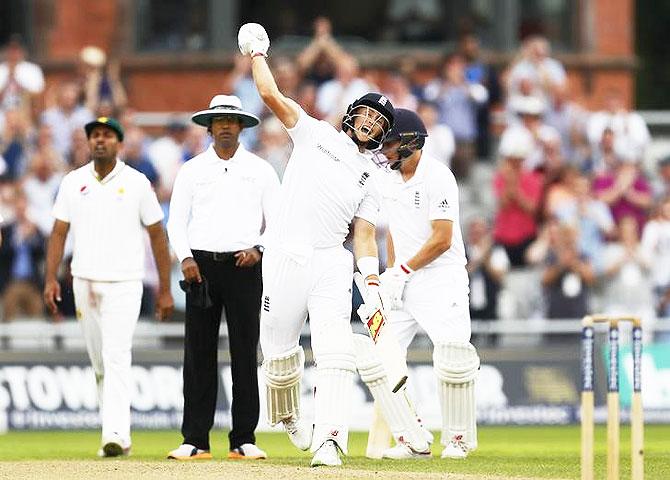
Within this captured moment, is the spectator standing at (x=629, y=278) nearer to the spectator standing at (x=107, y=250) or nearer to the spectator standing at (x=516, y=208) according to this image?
the spectator standing at (x=516, y=208)

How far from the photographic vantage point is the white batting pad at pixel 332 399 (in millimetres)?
11477

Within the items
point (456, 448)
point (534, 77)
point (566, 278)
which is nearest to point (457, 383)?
point (456, 448)

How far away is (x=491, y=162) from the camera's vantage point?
22.6 m

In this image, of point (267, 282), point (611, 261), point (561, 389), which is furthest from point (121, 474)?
point (611, 261)

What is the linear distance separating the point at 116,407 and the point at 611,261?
9.05 metres

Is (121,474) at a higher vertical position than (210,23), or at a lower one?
lower

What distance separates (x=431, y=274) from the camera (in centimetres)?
1288

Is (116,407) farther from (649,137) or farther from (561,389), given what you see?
(649,137)

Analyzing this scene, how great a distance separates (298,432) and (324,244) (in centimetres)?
161

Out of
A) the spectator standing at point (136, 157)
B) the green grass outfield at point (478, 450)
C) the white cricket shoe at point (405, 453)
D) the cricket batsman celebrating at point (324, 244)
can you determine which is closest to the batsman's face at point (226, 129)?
the cricket batsman celebrating at point (324, 244)

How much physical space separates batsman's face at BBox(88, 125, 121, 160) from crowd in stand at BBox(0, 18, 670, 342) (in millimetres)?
6147

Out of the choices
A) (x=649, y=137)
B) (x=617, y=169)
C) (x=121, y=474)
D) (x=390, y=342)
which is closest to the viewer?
(x=121, y=474)

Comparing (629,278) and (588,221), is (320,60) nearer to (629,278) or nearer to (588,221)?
(588,221)

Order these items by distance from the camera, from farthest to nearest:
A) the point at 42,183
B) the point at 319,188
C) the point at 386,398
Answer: the point at 42,183 < the point at 386,398 < the point at 319,188
